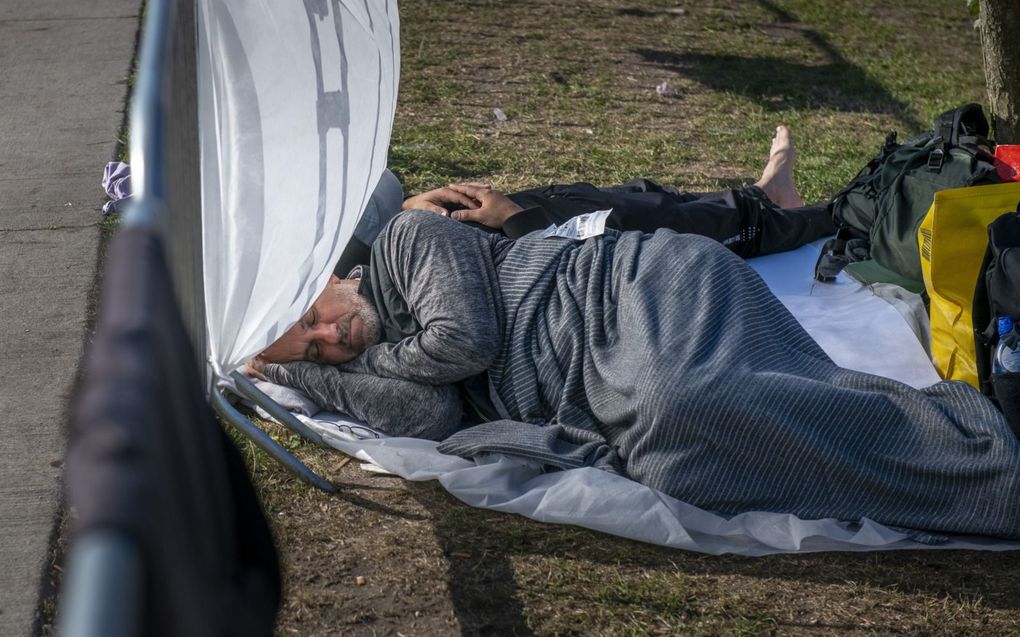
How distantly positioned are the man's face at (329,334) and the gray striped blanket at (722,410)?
1.31 feet

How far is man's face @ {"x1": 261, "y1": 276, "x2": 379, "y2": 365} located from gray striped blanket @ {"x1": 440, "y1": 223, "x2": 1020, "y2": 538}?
0.40 meters

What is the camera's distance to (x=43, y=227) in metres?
4.05

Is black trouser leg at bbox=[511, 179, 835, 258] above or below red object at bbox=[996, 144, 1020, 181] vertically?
below

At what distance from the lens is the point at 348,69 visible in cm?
266

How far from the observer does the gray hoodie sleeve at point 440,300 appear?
275 centimetres

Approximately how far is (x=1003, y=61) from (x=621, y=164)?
Answer: 1634 millimetres

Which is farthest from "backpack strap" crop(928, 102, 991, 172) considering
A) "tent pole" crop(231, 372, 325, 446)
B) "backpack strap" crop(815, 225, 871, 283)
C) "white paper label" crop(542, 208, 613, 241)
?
"tent pole" crop(231, 372, 325, 446)

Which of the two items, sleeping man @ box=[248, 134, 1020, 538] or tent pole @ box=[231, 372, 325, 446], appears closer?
sleeping man @ box=[248, 134, 1020, 538]

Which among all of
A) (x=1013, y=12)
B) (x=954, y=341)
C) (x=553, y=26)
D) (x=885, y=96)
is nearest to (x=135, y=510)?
(x=954, y=341)

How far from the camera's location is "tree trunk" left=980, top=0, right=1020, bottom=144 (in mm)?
4270

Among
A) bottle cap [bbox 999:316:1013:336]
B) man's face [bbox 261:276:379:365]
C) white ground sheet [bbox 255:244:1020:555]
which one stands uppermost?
bottle cap [bbox 999:316:1013:336]

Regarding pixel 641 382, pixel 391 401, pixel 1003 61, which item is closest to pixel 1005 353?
pixel 641 382

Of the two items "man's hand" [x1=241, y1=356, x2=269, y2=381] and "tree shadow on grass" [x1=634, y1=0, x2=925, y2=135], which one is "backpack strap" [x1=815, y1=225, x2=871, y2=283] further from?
"tree shadow on grass" [x1=634, y1=0, x2=925, y2=135]

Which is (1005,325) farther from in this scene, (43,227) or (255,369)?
(43,227)
